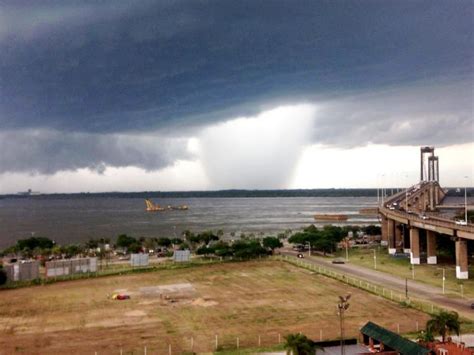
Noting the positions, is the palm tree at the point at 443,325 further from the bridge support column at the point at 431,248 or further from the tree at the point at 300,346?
the bridge support column at the point at 431,248

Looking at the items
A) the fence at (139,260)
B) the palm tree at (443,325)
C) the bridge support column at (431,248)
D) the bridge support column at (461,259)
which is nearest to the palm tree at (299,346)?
the palm tree at (443,325)

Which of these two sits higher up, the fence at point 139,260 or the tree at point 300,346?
the tree at point 300,346

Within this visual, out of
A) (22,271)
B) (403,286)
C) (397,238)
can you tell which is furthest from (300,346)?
(397,238)

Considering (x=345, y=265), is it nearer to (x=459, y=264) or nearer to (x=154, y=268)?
(x=459, y=264)

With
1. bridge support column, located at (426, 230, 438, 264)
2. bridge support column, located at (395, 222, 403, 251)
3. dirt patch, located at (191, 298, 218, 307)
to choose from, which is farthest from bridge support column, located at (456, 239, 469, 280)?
dirt patch, located at (191, 298, 218, 307)

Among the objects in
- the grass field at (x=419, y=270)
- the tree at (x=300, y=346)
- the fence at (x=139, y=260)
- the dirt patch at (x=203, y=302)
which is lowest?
the grass field at (x=419, y=270)

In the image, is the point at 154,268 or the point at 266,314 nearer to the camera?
the point at 266,314

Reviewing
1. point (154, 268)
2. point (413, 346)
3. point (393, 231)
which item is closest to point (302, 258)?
point (393, 231)

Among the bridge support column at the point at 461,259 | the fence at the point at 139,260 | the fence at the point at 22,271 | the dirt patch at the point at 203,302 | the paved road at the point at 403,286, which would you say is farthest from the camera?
the fence at the point at 139,260
